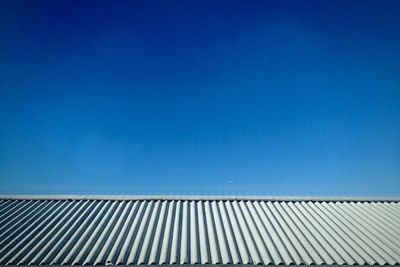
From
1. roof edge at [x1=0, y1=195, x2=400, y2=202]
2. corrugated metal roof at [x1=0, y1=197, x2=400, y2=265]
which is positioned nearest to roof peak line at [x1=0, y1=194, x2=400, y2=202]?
roof edge at [x1=0, y1=195, x2=400, y2=202]

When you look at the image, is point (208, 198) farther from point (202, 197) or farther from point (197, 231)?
point (197, 231)

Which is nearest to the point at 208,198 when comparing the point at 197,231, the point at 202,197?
the point at 202,197

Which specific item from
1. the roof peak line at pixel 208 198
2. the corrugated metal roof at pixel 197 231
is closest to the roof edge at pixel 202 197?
the roof peak line at pixel 208 198

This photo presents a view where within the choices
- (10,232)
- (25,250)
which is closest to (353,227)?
(25,250)

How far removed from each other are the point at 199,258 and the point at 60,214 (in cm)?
543

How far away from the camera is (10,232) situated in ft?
25.6

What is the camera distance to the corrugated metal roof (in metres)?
6.53

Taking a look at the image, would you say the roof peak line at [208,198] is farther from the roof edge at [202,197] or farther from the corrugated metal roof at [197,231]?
the corrugated metal roof at [197,231]

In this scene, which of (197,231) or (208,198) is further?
(208,198)

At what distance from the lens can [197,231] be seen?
7809mm

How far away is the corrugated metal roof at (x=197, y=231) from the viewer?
653 cm

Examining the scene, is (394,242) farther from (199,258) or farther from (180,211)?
(180,211)

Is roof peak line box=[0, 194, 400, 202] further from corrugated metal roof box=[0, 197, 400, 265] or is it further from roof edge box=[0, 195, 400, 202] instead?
corrugated metal roof box=[0, 197, 400, 265]

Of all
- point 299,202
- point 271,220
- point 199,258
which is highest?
point 299,202
